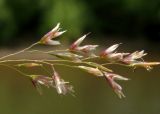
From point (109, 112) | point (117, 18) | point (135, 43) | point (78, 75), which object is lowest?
point (109, 112)

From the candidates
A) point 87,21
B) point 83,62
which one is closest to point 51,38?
point 83,62

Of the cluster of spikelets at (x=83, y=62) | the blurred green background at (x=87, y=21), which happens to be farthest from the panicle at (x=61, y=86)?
the blurred green background at (x=87, y=21)

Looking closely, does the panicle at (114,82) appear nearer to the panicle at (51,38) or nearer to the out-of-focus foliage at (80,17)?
the panicle at (51,38)

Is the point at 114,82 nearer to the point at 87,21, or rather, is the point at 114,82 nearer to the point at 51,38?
the point at 51,38

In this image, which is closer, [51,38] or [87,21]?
[51,38]

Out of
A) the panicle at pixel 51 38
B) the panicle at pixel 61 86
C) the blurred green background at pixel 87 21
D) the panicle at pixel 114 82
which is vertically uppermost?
A: the blurred green background at pixel 87 21

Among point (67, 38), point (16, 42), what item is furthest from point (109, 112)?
point (16, 42)

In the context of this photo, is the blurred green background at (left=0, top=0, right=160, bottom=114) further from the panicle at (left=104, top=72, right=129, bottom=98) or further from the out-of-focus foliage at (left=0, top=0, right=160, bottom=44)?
the panicle at (left=104, top=72, right=129, bottom=98)

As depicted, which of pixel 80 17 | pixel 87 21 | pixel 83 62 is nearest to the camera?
pixel 83 62

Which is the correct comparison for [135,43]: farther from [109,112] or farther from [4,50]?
[109,112]
